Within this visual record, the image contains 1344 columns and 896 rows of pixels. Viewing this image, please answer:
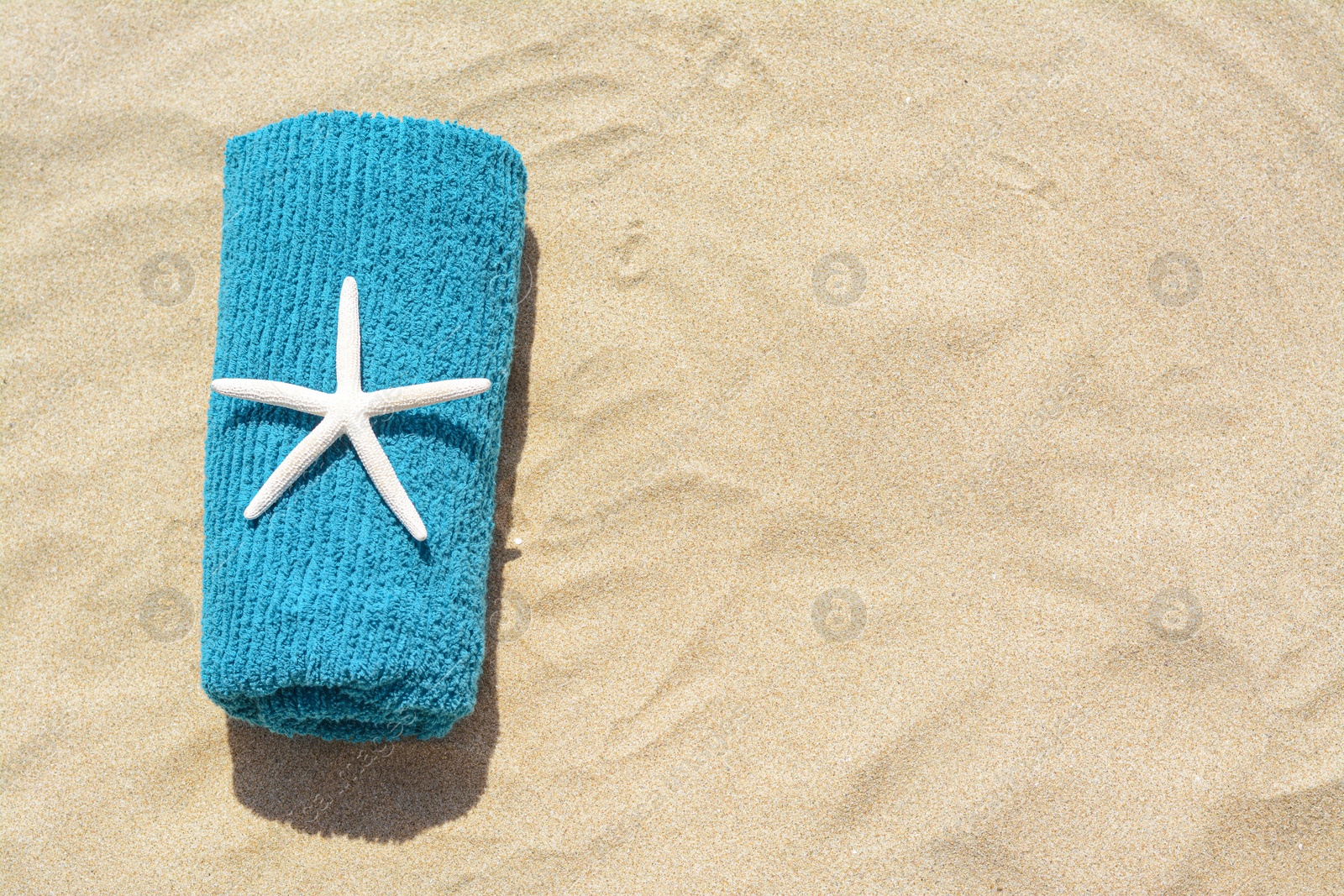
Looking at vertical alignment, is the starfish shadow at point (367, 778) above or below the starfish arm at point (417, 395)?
below

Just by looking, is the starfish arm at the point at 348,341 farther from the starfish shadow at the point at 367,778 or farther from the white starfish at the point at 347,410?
the starfish shadow at the point at 367,778

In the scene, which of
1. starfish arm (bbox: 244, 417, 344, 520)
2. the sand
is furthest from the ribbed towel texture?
the sand

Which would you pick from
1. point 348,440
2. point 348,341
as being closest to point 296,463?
point 348,440

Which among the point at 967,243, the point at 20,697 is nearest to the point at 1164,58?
the point at 967,243

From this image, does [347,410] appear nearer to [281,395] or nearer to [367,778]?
[281,395]

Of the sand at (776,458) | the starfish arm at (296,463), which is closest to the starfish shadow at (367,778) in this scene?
the sand at (776,458)

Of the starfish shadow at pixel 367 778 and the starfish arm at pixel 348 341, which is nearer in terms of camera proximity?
the starfish arm at pixel 348 341

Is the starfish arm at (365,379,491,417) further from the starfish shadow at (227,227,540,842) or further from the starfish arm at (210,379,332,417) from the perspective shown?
the starfish shadow at (227,227,540,842)
